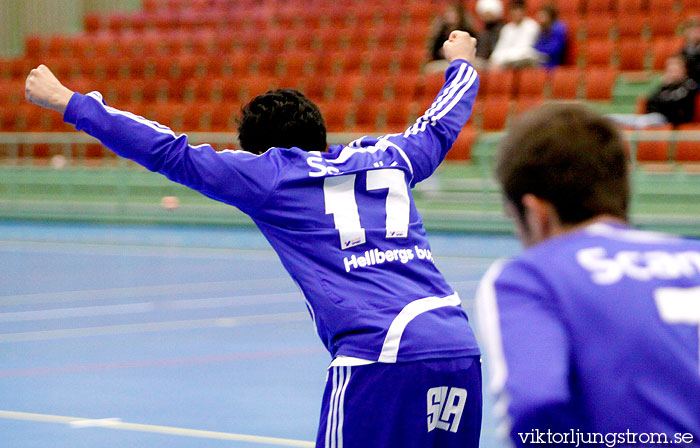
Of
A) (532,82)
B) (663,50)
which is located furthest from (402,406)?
(663,50)

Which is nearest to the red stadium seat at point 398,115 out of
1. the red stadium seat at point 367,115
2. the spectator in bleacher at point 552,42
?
the red stadium seat at point 367,115

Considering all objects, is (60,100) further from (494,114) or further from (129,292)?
(494,114)

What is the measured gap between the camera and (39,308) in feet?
32.4

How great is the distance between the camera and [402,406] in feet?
9.81

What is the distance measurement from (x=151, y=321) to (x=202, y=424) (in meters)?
3.51

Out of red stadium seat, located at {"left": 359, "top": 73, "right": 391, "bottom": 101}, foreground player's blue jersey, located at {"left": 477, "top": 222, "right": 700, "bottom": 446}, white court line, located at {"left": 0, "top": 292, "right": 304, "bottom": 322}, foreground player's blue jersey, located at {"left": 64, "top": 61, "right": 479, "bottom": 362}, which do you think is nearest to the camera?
foreground player's blue jersey, located at {"left": 477, "top": 222, "right": 700, "bottom": 446}

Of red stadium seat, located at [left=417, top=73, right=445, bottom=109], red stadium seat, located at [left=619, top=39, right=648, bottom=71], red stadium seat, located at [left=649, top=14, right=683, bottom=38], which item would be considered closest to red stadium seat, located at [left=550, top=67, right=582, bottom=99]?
red stadium seat, located at [left=619, top=39, right=648, bottom=71]

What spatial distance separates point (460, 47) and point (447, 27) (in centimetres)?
1256

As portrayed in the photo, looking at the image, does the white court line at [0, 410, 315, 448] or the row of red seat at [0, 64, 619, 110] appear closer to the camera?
the white court line at [0, 410, 315, 448]

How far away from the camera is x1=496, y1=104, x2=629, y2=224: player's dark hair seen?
1690 millimetres

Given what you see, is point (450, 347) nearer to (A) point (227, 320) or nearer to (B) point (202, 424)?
(B) point (202, 424)

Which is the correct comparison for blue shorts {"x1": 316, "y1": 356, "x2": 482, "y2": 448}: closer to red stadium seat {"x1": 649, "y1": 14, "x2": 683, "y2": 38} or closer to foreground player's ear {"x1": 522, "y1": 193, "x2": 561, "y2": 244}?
foreground player's ear {"x1": 522, "y1": 193, "x2": 561, "y2": 244}

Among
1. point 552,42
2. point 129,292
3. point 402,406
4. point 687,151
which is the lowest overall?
point 129,292

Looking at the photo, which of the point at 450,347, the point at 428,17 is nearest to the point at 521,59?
the point at 428,17
